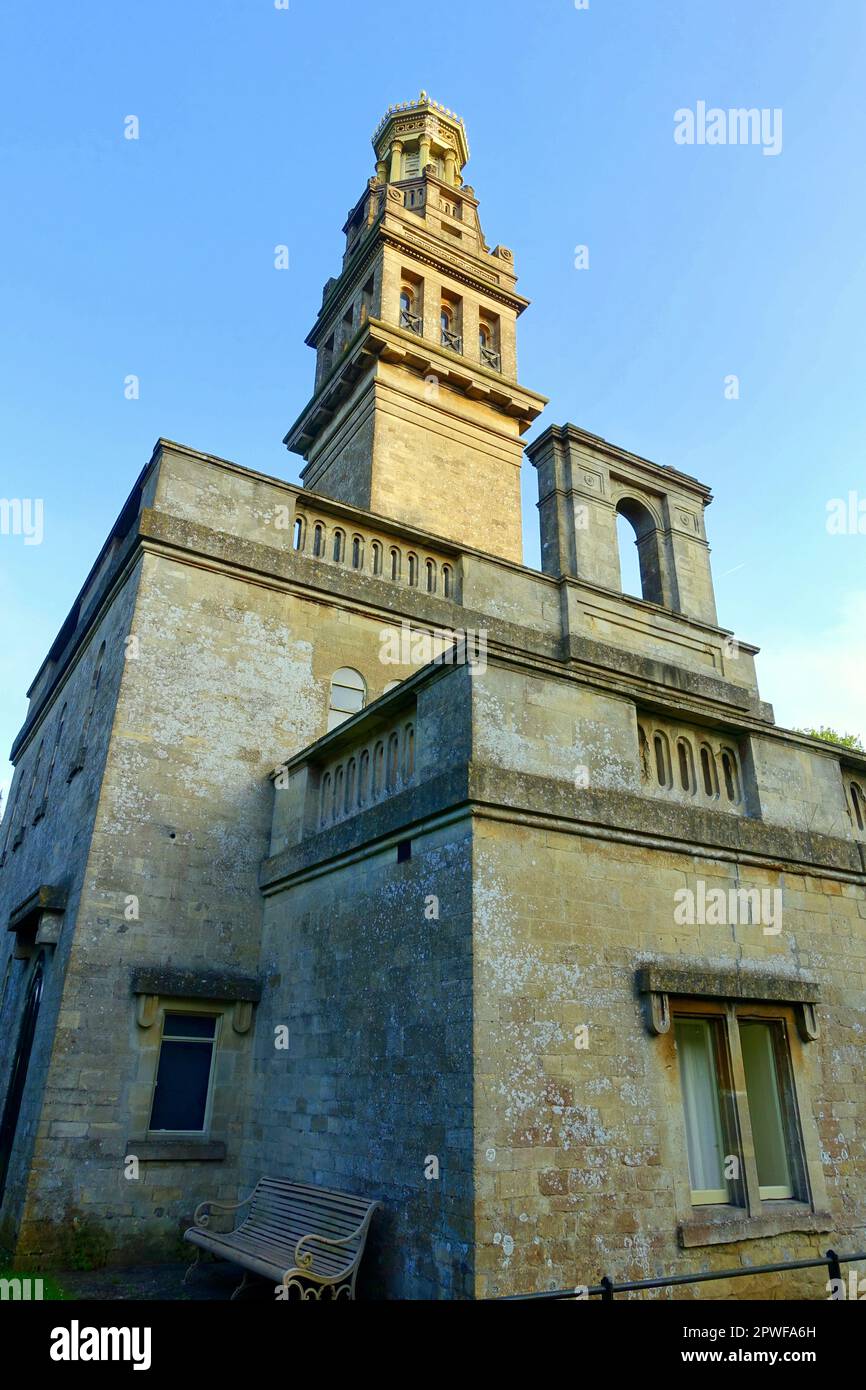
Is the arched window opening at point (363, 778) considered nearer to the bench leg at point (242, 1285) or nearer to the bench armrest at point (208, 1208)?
the bench armrest at point (208, 1208)

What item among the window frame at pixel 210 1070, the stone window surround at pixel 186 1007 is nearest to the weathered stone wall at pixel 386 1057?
the stone window surround at pixel 186 1007

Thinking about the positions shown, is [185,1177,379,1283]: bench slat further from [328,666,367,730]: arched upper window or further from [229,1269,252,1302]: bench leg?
[328,666,367,730]: arched upper window

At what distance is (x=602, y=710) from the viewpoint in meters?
8.14

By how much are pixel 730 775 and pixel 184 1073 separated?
655 cm

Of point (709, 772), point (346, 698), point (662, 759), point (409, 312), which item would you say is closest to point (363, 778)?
point (662, 759)

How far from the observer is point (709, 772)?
29.0 ft

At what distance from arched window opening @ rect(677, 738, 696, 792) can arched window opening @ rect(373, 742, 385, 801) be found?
288 centimetres

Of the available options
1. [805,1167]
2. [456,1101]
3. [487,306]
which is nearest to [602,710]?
[456,1101]

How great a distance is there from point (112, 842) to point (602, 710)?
548cm

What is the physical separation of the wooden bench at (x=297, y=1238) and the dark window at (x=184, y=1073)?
0.95 meters

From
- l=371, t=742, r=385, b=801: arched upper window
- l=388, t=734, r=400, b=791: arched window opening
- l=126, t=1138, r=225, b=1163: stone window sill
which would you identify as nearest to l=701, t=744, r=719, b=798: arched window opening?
l=388, t=734, r=400, b=791: arched window opening

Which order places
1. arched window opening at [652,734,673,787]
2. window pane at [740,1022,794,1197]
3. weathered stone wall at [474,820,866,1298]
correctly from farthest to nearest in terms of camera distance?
arched window opening at [652,734,673,787]
window pane at [740,1022,794,1197]
weathered stone wall at [474,820,866,1298]

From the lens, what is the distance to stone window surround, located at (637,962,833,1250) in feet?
22.6
